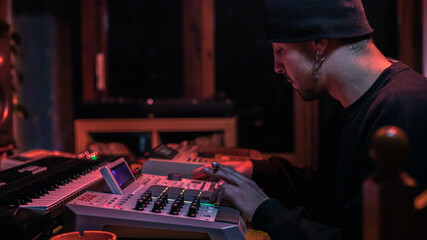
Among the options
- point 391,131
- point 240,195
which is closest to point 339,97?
point 240,195

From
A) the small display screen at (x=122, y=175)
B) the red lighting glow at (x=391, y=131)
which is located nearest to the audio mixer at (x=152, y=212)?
the small display screen at (x=122, y=175)

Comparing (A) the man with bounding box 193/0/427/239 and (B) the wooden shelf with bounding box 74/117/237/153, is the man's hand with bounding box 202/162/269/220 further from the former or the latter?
(B) the wooden shelf with bounding box 74/117/237/153

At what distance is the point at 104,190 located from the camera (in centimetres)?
101

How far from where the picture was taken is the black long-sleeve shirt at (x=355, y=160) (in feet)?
2.58

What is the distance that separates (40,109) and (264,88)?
2147 millimetres

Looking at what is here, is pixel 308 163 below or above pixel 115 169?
below

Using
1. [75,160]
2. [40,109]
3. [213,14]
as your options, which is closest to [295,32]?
[75,160]

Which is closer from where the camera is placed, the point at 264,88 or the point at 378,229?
the point at 378,229

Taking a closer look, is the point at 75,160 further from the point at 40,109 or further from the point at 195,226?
the point at 40,109

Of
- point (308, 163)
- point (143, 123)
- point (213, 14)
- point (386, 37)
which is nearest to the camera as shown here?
point (386, 37)

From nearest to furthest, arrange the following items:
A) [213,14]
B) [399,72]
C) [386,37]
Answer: [399,72]
[386,37]
[213,14]

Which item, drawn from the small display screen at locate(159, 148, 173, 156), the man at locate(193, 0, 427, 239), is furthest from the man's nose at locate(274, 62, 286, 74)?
the small display screen at locate(159, 148, 173, 156)

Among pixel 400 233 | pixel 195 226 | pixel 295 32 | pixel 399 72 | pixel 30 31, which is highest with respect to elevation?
pixel 30 31

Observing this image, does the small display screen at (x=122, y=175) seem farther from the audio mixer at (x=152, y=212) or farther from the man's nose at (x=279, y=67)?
the man's nose at (x=279, y=67)
